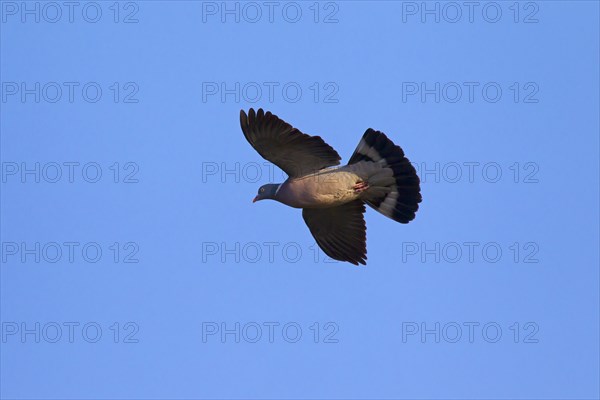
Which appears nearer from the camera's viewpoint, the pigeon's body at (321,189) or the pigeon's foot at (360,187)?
the pigeon's body at (321,189)

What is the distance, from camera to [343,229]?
61.3ft

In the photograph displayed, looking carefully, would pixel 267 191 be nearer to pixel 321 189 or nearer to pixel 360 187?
pixel 321 189

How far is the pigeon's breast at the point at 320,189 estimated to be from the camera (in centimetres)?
1756

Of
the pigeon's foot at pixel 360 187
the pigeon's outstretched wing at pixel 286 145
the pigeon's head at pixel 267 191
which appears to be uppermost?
the pigeon's outstretched wing at pixel 286 145

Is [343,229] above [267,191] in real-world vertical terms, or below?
below

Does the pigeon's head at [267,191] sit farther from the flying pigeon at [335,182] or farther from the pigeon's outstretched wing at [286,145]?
the pigeon's outstretched wing at [286,145]

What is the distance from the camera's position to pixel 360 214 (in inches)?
734

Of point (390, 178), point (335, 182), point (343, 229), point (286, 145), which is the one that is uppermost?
point (286, 145)

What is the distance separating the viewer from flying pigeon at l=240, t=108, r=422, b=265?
56.0 ft

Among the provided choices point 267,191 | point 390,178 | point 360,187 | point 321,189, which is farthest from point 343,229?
point 267,191

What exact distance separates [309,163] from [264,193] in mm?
848

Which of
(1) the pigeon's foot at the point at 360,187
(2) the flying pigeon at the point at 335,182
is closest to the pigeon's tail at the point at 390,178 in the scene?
(2) the flying pigeon at the point at 335,182

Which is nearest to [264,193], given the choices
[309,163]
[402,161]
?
[309,163]

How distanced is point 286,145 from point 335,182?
927 mm
